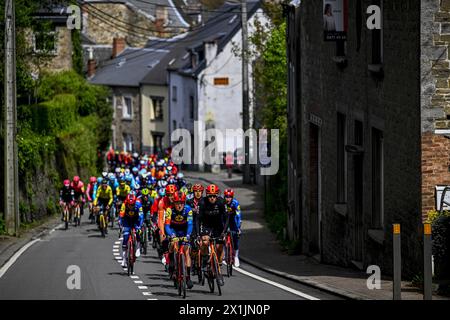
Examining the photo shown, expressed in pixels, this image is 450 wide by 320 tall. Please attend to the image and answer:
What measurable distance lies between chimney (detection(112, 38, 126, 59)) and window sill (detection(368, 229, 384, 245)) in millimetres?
68173

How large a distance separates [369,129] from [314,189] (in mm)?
6922

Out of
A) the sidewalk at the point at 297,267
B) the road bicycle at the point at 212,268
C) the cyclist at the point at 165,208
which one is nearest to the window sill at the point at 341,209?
the sidewalk at the point at 297,267

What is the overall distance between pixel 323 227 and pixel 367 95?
5.98 m

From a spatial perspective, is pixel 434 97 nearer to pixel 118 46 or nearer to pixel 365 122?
pixel 365 122

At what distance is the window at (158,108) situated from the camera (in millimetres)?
81619

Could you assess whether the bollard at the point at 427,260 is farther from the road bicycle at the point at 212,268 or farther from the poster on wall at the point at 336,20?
the poster on wall at the point at 336,20

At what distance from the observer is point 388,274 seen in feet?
69.1

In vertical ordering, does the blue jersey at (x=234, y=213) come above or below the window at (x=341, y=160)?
below

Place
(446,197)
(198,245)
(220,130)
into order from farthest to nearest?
(220,130) < (198,245) < (446,197)

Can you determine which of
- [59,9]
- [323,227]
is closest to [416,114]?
[323,227]

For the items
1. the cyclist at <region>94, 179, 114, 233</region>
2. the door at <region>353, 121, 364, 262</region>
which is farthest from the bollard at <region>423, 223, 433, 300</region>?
the cyclist at <region>94, 179, 114, 233</region>

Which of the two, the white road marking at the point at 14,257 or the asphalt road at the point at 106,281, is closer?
the asphalt road at the point at 106,281

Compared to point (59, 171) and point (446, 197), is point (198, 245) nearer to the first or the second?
point (446, 197)

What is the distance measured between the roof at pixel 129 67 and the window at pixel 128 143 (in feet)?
12.5
